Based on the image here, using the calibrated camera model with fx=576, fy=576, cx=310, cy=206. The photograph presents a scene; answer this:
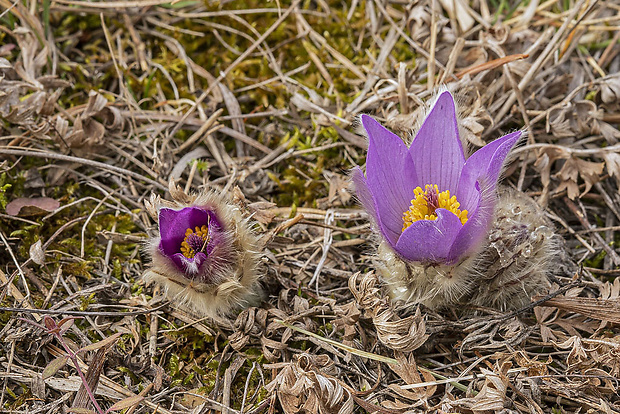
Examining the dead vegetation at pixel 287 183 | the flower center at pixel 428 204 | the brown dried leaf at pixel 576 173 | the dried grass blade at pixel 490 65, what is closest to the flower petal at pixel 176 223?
the dead vegetation at pixel 287 183

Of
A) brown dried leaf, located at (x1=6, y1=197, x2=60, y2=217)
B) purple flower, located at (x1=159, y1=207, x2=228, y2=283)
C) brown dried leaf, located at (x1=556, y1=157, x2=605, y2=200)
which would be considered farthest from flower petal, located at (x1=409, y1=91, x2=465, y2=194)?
brown dried leaf, located at (x1=6, y1=197, x2=60, y2=217)

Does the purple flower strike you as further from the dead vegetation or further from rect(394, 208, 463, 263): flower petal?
rect(394, 208, 463, 263): flower petal

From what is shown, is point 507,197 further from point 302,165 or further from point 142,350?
point 142,350

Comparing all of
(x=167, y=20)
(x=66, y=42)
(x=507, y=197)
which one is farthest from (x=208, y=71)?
(x=507, y=197)

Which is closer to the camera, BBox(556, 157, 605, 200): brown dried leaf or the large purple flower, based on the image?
the large purple flower

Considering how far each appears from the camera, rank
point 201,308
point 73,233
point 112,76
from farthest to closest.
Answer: point 112,76, point 73,233, point 201,308

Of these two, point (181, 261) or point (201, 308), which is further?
point (201, 308)
